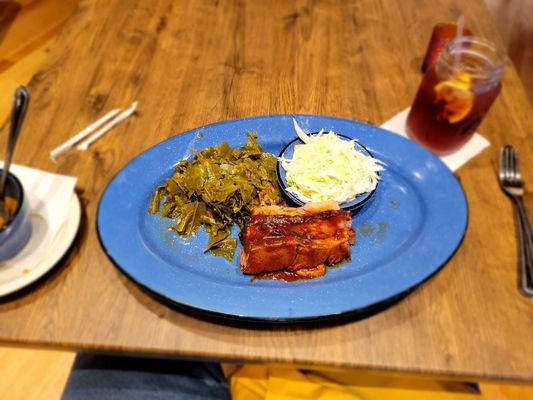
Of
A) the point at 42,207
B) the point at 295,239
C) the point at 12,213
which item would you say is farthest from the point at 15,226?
the point at 295,239

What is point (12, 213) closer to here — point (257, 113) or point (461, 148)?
point (257, 113)

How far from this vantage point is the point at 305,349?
105 cm

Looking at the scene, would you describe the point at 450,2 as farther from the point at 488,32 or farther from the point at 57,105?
the point at 57,105

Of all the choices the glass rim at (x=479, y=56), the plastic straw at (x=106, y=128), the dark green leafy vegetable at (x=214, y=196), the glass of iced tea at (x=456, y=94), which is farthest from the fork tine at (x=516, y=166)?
the plastic straw at (x=106, y=128)

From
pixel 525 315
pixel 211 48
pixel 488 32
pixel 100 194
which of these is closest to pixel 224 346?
pixel 100 194

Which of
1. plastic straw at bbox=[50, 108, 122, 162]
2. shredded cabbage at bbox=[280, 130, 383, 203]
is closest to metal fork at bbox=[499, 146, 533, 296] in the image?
shredded cabbage at bbox=[280, 130, 383, 203]

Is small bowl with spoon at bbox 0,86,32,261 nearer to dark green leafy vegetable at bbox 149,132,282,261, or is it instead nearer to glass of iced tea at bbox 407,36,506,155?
dark green leafy vegetable at bbox 149,132,282,261

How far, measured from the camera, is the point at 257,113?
1.64 m

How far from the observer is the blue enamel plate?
1075mm

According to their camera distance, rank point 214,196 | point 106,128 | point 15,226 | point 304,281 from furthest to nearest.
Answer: point 106,128 < point 214,196 < point 304,281 < point 15,226

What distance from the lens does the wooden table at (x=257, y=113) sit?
1.06m

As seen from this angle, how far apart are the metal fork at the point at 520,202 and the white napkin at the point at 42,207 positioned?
1.30 m

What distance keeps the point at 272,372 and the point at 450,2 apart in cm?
199

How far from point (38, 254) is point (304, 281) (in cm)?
72
